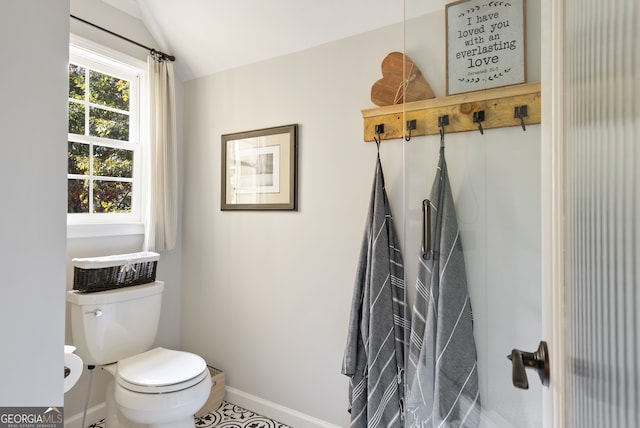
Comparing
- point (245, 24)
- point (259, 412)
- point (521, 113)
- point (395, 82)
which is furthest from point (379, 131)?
point (259, 412)

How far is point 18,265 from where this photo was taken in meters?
0.72

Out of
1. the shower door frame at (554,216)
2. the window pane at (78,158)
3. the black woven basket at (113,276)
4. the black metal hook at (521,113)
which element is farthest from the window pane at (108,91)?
the shower door frame at (554,216)

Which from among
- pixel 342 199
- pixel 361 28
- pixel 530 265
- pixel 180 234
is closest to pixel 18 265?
pixel 530 265

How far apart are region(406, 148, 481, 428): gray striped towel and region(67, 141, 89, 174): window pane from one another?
1985mm

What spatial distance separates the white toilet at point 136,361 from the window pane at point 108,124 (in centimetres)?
97

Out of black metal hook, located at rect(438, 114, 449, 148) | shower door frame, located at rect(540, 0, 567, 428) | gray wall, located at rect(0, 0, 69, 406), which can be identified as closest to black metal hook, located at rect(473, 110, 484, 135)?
black metal hook, located at rect(438, 114, 449, 148)

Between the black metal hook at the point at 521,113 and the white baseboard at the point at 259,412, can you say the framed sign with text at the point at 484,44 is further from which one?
→ the white baseboard at the point at 259,412

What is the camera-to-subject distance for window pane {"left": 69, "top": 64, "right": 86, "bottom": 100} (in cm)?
207

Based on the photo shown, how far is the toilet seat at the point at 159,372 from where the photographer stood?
163 cm

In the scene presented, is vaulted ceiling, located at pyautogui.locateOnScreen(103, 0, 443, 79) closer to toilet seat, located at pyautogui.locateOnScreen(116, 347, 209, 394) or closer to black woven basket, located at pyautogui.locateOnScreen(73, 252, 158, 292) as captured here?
black woven basket, located at pyautogui.locateOnScreen(73, 252, 158, 292)

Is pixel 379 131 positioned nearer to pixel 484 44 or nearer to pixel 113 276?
pixel 484 44

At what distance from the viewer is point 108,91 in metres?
2.26

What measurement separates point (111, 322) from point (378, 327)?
1384 millimetres

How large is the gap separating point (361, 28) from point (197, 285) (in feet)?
6.35
